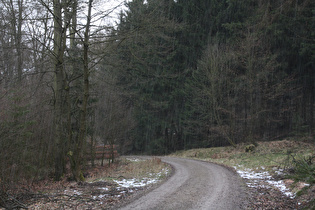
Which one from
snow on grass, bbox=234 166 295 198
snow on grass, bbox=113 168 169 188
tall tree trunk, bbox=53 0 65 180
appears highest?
tall tree trunk, bbox=53 0 65 180

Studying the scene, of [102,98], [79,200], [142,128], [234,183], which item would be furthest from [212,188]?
[142,128]

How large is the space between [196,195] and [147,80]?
17.4 metres

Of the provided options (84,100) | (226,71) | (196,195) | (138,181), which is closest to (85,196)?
(138,181)

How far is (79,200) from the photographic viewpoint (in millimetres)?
7117

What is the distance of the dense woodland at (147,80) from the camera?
9.89 m

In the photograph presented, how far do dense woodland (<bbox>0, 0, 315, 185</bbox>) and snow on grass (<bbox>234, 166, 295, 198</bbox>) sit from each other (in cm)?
606

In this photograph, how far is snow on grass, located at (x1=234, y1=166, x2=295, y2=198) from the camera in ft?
26.2

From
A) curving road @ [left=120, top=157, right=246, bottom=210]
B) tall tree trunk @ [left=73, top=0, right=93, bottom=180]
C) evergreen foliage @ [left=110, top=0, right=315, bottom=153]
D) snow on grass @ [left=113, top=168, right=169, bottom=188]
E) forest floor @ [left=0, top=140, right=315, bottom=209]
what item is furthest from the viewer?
evergreen foliage @ [left=110, top=0, right=315, bottom=153]

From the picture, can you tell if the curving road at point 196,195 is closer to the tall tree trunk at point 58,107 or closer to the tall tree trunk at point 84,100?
the tall tree trunk at point 84,100

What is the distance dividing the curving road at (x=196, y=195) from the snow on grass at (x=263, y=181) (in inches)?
17.2

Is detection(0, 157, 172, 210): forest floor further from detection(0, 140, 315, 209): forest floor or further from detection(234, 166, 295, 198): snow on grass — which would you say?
detection(234, 166, 295, 198): snow on grass

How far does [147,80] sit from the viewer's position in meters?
24.0

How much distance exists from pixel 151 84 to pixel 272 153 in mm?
17585

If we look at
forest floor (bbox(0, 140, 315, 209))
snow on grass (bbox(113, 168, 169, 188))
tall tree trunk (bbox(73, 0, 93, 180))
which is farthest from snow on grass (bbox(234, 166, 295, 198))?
tall tree trunk (bbox(73, 0, 93, 180))
